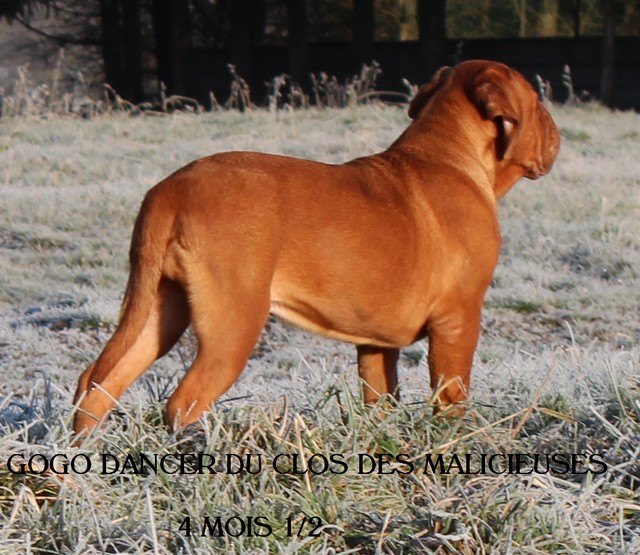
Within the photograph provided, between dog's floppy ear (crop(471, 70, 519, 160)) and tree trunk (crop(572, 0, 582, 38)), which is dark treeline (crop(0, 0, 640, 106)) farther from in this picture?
dog's floppy ear (crop(471, 70, 519, 160))

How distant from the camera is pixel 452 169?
4328mm

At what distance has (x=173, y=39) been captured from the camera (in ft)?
69.6

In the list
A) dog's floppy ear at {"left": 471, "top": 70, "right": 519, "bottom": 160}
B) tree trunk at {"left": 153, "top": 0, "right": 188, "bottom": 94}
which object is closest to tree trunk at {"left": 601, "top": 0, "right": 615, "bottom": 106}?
tree trunk at {"left": 153, "top": 0, "right": 188, "bottom": 94}

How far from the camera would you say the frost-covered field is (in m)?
3.30

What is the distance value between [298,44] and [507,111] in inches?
640

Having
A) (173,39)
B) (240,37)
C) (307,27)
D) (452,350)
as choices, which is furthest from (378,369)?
(173,39)

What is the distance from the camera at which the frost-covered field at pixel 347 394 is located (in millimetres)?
3305

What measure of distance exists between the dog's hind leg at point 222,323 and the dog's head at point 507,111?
1.26 meters

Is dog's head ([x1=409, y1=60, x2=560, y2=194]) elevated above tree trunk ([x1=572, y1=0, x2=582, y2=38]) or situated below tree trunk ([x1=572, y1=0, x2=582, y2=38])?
above

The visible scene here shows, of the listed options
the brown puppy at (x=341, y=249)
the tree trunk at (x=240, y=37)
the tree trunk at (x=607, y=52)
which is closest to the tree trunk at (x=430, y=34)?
the tree trunk at (x=607, y=52)

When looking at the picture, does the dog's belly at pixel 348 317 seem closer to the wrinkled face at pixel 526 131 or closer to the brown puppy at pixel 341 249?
the brown puppy at pixel 341 249

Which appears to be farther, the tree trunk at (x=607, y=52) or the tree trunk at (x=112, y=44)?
the tree trunk at (x=112, y=44)

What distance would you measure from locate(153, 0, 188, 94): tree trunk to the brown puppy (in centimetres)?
1722

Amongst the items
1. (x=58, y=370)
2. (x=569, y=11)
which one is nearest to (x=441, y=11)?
(x=569, y=11)
